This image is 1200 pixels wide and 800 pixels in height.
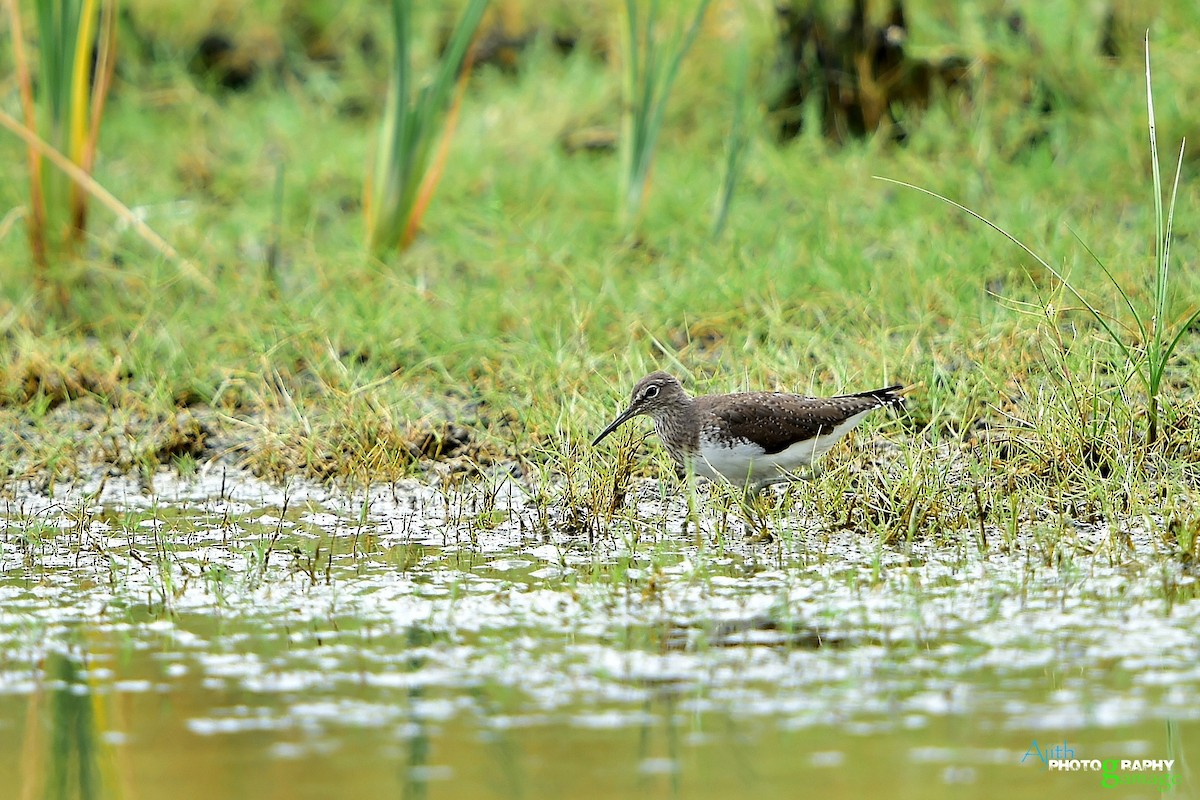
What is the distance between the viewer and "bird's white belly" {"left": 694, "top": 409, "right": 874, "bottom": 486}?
221 inches

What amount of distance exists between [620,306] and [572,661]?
3476 millimetres

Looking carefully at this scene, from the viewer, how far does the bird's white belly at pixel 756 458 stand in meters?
5.61

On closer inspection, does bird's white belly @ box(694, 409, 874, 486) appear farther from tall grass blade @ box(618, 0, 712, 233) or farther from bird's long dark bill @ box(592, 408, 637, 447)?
tall grass blade @ box(618, 0, 712, 233)

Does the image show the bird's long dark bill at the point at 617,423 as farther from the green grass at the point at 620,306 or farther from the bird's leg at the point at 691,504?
the bird's leg at the point at 691,504

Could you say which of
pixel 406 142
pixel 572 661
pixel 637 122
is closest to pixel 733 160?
pixel 637 122

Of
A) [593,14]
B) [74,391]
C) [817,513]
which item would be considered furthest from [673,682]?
[593,14]

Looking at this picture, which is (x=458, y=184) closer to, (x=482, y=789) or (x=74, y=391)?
(x=74, y=391)

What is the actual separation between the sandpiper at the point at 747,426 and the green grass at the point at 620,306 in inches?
6.8

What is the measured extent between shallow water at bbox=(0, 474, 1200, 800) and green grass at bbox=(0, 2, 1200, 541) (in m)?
0.46

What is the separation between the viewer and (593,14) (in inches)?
473

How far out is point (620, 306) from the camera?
24.4 ft

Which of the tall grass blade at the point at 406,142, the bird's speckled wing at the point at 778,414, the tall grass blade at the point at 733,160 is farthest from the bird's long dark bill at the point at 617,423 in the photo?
the tall grass blade at the point at 406,142

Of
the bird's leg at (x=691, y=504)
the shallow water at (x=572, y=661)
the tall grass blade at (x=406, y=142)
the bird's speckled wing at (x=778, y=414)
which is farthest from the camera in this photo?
the tall grass blade at (x=406, y=142)

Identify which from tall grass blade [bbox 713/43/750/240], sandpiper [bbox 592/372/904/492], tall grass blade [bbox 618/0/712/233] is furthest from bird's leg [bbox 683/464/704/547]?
Answer: tall grass blade [bbox 618/0/712/233]
